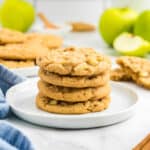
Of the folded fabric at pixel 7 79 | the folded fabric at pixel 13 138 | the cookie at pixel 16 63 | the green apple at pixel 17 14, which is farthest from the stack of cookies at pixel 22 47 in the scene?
the folded fabric at pixel 13 138

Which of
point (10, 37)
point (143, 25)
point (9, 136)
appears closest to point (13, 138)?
point (9, 136)

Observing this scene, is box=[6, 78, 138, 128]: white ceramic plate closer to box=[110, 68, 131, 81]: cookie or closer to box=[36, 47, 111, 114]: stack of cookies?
box=[36, 47, 111, 114]: stack of cookies

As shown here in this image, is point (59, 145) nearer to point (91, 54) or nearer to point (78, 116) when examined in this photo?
point (78, 116)

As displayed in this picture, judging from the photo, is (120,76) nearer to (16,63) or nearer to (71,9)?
(16,63)

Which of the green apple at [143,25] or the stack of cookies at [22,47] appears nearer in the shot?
the stack of cookies at [22,47]

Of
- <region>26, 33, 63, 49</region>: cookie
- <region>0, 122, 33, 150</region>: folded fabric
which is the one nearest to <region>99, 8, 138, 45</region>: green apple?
<region>26, 33, 63, 49</region>: cookie

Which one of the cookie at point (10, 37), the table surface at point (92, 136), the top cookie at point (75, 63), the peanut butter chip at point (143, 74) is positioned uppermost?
the top cookie at point (75, 63)

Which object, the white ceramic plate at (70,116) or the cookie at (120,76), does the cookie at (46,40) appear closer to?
the cookie at (120,76)

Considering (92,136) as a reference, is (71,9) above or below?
above
